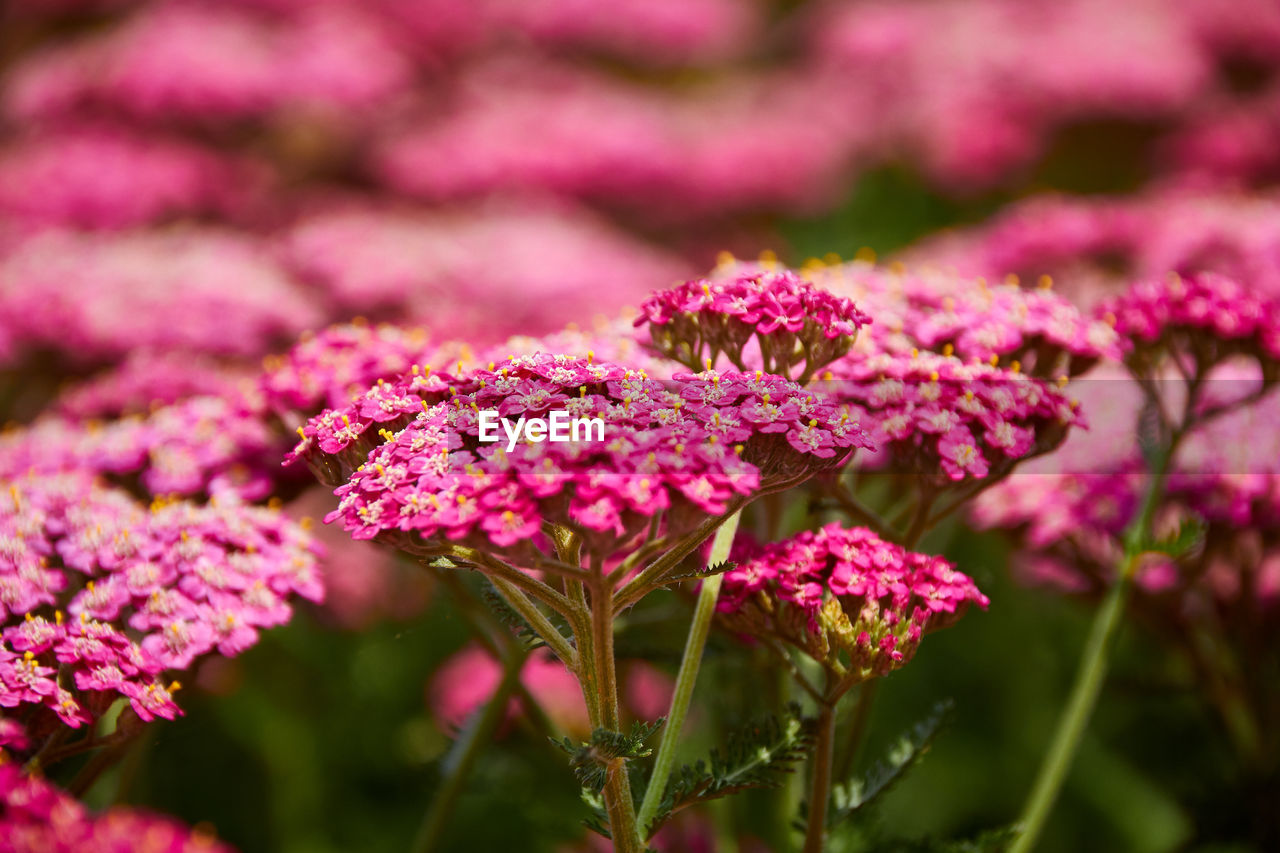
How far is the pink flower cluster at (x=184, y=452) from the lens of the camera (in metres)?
1.69

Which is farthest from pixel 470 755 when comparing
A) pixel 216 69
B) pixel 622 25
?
pixel 622 25

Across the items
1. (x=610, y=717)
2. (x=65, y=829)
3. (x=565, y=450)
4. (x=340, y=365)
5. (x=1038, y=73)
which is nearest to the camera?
(x=65, y=829)

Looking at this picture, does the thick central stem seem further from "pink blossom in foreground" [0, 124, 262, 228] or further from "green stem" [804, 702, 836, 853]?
"pink blossom in foreground" [0, 124, 262, 228]

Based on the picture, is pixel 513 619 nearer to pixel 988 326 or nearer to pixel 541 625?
pixel 541 625

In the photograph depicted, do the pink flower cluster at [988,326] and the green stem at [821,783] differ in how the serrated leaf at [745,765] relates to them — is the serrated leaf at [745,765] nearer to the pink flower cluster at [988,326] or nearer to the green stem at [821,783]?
the green stem at [821,783]

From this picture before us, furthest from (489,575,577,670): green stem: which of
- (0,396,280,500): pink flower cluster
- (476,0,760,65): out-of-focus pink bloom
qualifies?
(476,0,760,65): out-of-focus pink bloom

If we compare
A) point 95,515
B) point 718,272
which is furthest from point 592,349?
point 95,515

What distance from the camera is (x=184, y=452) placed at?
1703 mm

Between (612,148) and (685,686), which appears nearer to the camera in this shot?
(685,686)

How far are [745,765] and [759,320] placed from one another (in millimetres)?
528

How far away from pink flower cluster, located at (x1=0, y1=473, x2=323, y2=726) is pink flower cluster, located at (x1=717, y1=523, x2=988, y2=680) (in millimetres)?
597

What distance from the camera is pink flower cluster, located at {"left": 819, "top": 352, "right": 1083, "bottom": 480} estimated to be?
1.36 metres

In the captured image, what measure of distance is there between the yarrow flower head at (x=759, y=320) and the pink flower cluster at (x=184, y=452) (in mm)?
690

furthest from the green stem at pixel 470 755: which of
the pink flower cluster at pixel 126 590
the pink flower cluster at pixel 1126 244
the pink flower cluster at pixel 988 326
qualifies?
the pink flower cluster at pixel 1126 244
